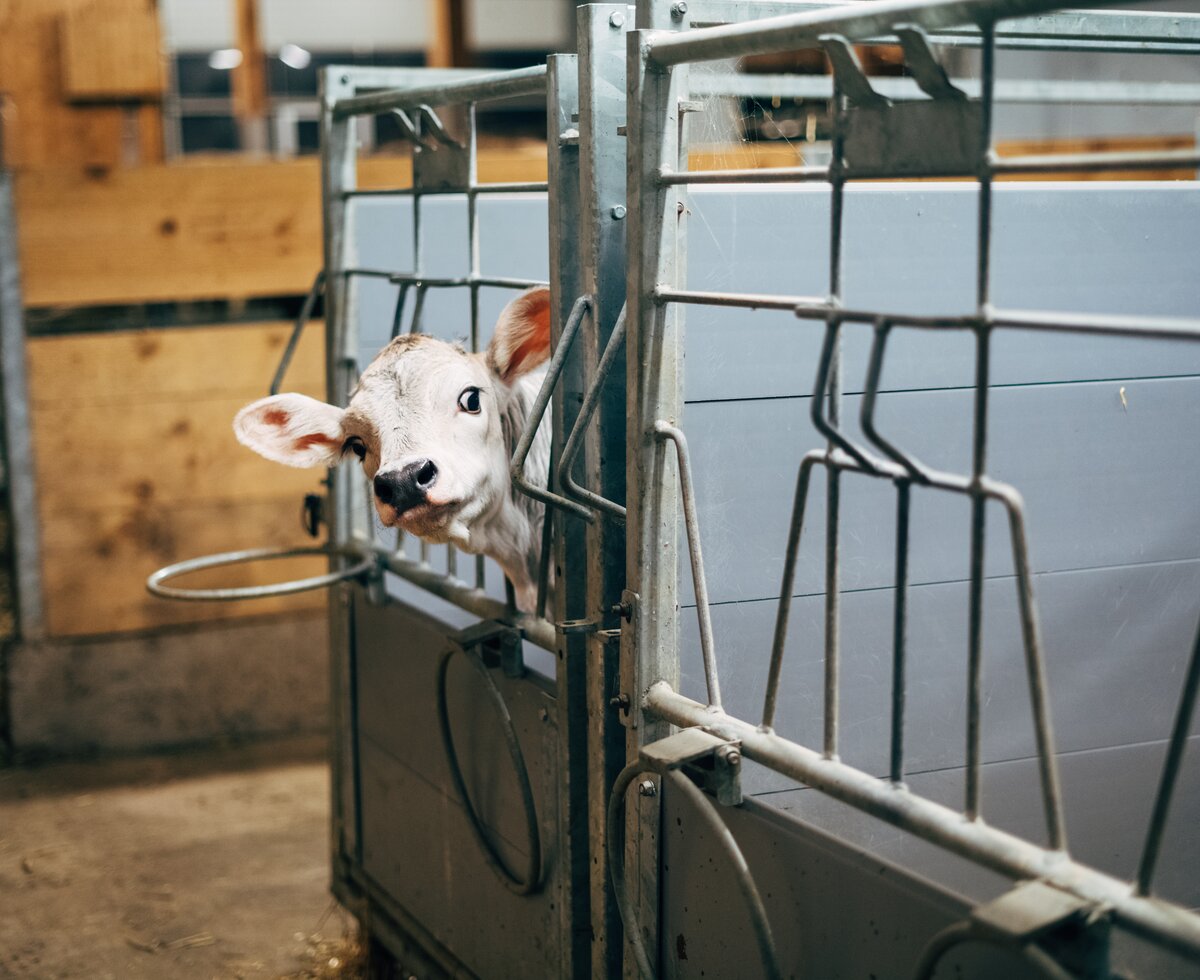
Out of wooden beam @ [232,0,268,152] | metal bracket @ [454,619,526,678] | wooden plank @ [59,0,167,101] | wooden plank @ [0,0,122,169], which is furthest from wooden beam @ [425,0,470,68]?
metal bracket @ [454,619,526,678]

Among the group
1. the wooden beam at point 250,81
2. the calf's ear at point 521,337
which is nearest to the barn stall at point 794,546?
the calf's ear at point 521,337

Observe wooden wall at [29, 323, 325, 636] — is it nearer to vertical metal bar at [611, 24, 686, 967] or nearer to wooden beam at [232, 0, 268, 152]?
wooden beam at [232, 0, 268, 152]

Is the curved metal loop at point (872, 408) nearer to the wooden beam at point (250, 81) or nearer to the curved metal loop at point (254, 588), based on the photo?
the curved metal loop at point (254, 588)

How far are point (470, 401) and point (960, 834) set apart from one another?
108cm

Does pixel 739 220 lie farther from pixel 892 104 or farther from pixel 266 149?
pixel 266 149

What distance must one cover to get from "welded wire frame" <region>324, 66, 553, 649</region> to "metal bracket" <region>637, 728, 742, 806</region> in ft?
1.45

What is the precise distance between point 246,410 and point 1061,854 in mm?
1415

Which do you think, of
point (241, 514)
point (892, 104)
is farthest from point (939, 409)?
point (241, 514)

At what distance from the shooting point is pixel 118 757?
4195mm

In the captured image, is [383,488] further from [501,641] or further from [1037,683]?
[1037,683]

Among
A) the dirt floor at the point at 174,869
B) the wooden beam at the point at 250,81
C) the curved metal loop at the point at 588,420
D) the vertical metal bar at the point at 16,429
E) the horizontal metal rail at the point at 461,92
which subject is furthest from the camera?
the wooden beam at the point at 250,81

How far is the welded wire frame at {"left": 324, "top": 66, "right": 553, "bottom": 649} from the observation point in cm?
201

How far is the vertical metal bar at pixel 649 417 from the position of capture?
159 cm

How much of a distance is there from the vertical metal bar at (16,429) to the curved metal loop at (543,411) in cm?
266
